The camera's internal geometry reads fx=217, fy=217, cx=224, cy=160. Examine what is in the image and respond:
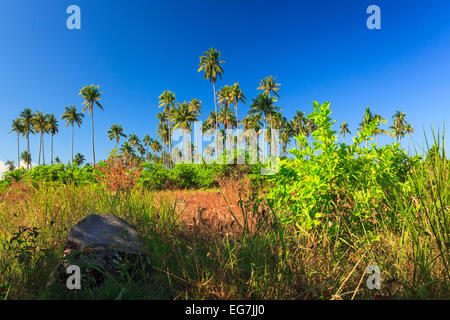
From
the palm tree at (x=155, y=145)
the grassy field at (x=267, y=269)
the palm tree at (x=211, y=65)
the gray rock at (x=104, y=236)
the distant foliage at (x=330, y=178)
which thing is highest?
the palm tree at (x=211, y=65)

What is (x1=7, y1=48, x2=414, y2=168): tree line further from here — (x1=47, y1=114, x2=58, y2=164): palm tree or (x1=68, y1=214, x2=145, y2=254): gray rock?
(x1=68, y1=214, x2=145, y2=254): gray rock

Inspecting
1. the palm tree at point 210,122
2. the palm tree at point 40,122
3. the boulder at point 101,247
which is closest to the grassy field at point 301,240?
the boulder at point 101,247

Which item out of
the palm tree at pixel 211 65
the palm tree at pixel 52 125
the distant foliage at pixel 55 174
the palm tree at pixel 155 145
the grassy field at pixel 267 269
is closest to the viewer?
the grassy field at pixel 267 269

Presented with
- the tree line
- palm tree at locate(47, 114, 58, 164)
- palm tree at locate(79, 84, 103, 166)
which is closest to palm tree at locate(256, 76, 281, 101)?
the tree line

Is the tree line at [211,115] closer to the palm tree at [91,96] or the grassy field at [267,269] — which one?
the palm tree at [91,96]

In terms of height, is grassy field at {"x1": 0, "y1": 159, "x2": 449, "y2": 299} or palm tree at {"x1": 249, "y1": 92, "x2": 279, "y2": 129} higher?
palm tree at {"x1": 249, "y1": 92, "x2": 279, "y2": 129}

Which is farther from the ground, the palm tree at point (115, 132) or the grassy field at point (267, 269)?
the palm tree at point (115, 132)

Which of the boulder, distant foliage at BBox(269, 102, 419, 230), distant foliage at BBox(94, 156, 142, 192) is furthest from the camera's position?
distant foliage at BBox(94, 156, 142, 192)

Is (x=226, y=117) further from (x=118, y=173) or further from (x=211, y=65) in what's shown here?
(x=118, y=173)

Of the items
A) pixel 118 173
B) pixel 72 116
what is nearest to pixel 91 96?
pixel 72 116
